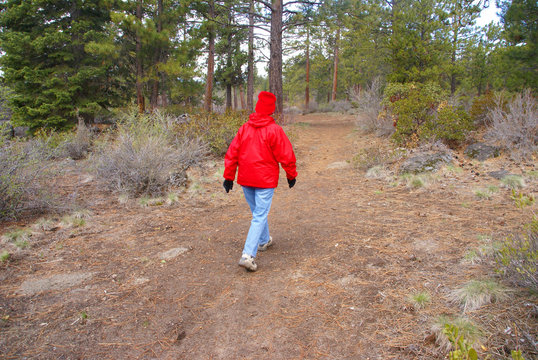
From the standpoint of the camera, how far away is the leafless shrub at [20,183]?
4648 mm

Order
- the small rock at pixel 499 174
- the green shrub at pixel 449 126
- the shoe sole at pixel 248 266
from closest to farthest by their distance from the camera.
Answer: the shoe sole at pixel 248 266 → the small rock at pixel 499 174 → the green shrub at pixel 449 126

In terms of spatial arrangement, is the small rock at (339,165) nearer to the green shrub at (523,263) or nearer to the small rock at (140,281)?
the green shrub at (523,263)

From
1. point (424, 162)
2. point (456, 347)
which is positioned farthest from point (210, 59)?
point (456, 347)

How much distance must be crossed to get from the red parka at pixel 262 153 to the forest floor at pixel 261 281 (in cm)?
96

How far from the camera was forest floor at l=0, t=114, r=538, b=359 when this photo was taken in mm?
2416

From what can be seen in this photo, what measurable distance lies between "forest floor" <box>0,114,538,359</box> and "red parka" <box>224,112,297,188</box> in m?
0.96

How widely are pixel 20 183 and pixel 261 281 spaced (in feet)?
12.4

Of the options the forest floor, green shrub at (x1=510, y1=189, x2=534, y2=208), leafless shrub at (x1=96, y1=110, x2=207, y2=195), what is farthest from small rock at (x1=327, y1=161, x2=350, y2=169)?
green shrub at (x1=510, y1=189, x2=534, y2=208)

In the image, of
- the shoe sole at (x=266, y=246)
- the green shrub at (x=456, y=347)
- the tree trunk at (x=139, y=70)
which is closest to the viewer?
the green shrub at (x=456, y=347)

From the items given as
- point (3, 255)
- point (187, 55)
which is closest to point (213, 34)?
point (187, 55)

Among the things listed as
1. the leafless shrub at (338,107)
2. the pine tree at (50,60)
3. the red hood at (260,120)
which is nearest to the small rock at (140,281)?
the red hood at (260,120)

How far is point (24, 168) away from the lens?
510 cm

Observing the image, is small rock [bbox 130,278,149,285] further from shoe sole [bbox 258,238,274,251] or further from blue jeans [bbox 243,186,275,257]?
shoe sole [bbox 258,238,274,251]

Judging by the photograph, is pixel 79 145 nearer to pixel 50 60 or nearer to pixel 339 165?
pixel 50 60
